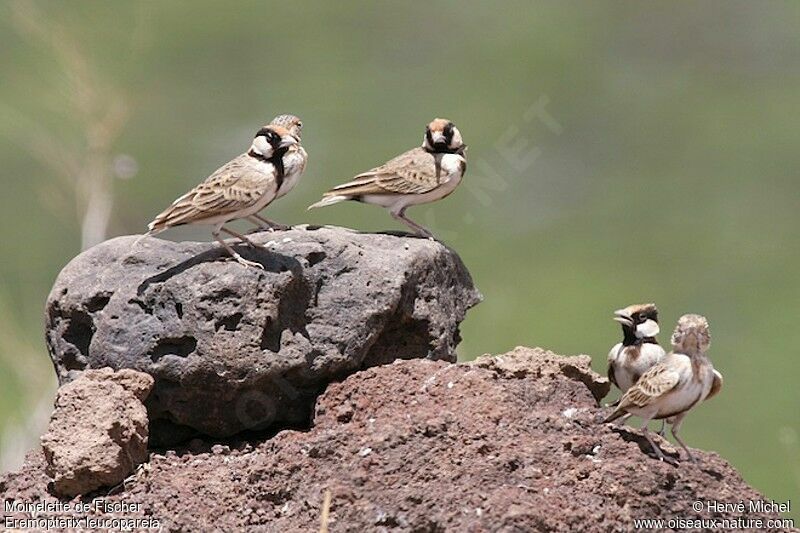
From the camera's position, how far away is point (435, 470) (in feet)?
31.7

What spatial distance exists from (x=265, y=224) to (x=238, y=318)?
Answer: 151cm

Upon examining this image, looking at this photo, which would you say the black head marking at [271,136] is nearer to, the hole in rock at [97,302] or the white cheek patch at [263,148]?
the white cheek patch at [263,148]

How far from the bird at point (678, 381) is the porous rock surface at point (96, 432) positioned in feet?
10.8

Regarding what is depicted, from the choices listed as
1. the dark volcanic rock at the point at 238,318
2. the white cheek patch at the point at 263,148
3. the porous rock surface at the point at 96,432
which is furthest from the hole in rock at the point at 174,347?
the white cheek patch at the point at 263,148

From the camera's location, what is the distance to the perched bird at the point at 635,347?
1139 centimetres

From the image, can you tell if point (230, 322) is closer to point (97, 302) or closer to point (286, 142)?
point (97, 302)

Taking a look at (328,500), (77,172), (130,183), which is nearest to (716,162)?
(130,183)

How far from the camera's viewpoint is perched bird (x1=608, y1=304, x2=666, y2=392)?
37.4ft

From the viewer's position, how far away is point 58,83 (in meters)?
28.4

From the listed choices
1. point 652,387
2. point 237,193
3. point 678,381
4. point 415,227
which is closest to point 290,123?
point 415,227

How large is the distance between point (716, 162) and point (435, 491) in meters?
22.3

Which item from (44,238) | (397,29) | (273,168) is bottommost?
(273,168)

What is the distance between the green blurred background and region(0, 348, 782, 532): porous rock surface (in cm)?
1099

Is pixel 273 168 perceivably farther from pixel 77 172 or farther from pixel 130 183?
pixel 130 183
